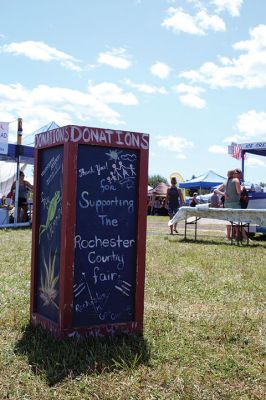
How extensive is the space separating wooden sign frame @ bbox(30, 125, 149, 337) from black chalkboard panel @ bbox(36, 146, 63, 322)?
37 millimetres

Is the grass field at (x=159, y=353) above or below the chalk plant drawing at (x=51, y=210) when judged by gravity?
below

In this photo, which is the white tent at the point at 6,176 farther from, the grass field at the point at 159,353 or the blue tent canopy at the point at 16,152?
the grass field at the point at 159,353

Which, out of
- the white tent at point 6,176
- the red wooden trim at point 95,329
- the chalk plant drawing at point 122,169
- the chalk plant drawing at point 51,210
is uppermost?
the white tent at point 6,176

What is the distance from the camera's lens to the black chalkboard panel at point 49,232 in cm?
381

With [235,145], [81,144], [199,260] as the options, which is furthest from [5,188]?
[81,144]

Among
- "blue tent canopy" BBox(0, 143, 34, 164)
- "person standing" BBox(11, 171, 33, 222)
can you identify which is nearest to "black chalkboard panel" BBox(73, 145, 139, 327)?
"blue tent canopy" BBox(0, 143, 34, 164)

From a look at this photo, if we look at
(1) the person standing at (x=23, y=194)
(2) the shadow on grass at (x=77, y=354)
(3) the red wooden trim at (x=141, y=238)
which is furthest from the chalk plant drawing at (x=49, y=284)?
(1) the person standing at (x=23, y=194)

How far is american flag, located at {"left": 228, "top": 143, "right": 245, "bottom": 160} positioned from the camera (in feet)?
51.5

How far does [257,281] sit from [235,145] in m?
10.2

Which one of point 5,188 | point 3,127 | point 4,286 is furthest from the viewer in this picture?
point 5,188

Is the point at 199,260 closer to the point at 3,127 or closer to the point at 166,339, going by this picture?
the point at 166,339

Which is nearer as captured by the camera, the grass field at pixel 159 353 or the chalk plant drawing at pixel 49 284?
the grass field at pixel 159 353

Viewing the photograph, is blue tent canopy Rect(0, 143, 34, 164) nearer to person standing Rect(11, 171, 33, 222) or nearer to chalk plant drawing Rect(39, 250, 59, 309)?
person standing Rect(11, 171, 33, 222)

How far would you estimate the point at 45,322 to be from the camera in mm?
3936
